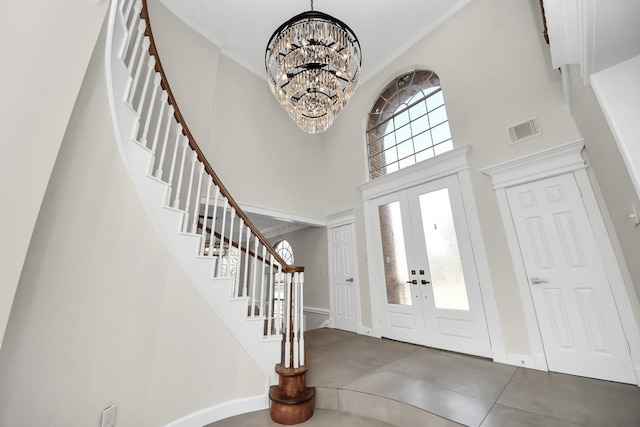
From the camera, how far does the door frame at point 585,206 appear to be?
2020 millimetres

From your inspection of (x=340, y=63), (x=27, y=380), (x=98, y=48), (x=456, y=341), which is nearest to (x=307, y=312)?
(x=456, y=341)

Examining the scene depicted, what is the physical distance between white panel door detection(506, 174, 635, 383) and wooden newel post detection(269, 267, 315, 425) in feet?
8.01

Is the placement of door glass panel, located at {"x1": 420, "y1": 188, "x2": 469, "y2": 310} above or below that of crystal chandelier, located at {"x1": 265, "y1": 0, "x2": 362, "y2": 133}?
below

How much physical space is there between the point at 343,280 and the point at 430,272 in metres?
1.70

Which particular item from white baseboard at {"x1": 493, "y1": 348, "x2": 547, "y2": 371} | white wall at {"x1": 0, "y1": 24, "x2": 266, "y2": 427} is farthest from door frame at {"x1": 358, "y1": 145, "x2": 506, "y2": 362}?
white wall at {"x1": 0, "y1": 24, "x2": 266, "y2": 427}

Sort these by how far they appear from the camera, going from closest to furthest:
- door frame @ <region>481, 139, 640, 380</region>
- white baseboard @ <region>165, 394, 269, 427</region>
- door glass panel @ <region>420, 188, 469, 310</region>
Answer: white baseboard @ <region>165, 394, 269, 427</region> < door frame @ <region>481, 139, 640, 380</region> < door glass panel @ <region>420, 188, 469, 310</region>

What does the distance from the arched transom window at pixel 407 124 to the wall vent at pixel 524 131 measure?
73 cm

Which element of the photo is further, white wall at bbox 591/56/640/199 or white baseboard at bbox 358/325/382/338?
white baseboard at bbox 358/325/382/338

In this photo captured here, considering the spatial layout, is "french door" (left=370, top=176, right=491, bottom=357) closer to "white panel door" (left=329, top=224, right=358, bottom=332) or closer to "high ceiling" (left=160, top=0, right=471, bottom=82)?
"white panel door" (left=329, top=224, right=358, bottom=332)

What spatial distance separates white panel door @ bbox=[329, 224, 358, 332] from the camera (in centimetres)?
423

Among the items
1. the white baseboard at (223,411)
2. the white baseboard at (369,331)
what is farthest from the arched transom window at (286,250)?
the white baseboard at (223,411)

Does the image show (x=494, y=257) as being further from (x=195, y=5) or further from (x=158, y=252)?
(x=195, y=5)

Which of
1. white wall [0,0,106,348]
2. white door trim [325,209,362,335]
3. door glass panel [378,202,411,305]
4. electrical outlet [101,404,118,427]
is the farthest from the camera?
white door trim [325,209,362,335]

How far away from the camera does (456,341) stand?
2.90 m
